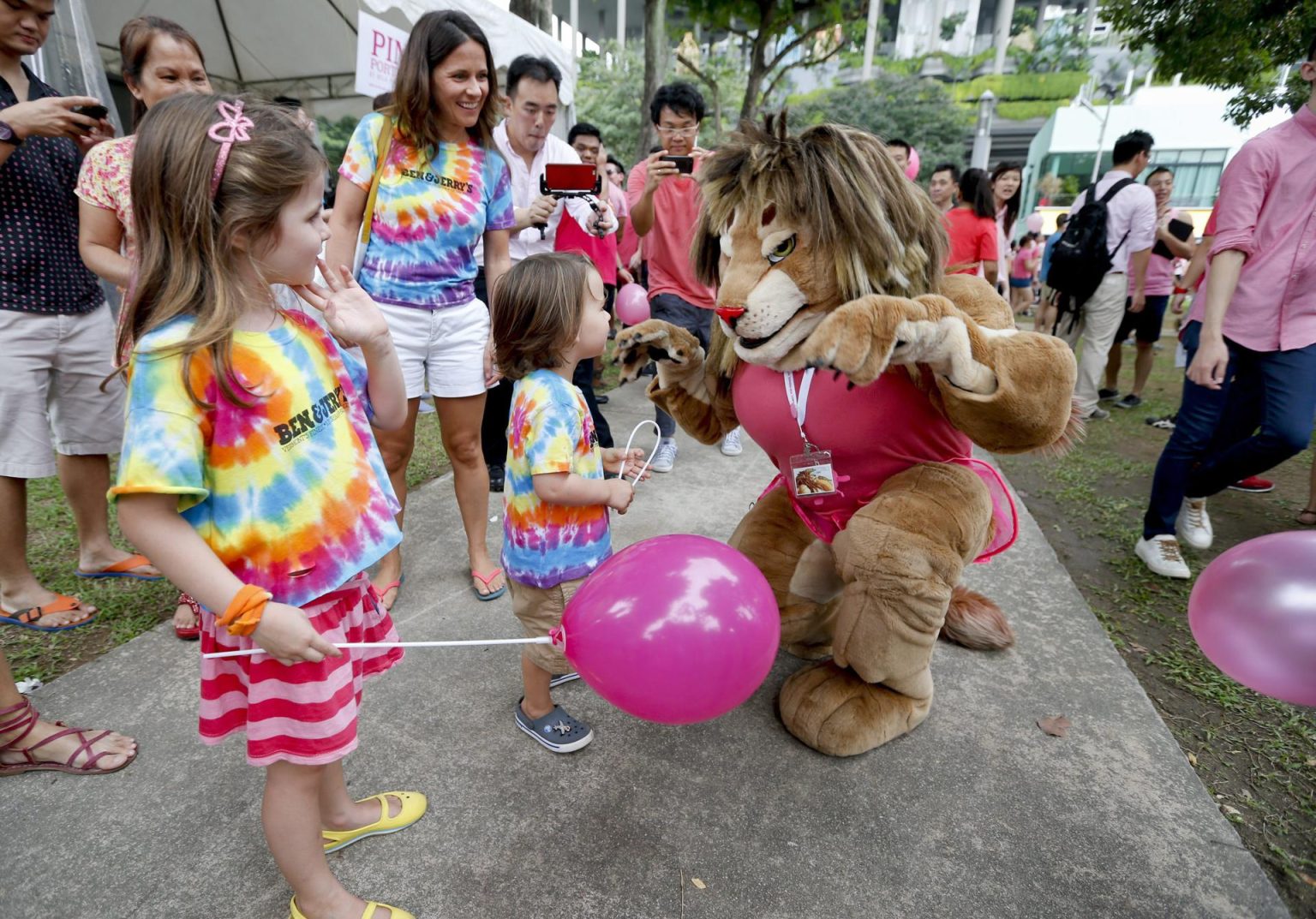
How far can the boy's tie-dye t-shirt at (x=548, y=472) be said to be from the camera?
1707mm

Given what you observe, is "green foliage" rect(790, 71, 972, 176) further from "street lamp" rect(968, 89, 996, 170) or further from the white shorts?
the white shorts

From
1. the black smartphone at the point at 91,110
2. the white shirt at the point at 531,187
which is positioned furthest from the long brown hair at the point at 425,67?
the white shirt at the point at 531,187

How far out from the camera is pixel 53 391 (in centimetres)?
244

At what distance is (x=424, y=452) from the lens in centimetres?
441

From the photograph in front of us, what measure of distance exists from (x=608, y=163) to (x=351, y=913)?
673cm

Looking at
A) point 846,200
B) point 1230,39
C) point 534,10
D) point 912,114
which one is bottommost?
point 846,200

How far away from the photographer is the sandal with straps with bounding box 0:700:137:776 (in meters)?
1.75

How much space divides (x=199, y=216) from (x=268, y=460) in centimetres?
41

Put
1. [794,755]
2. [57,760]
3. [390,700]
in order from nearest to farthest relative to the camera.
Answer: [57,760] < [794,755] < [390,700]

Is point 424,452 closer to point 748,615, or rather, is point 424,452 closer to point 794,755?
point 794,755

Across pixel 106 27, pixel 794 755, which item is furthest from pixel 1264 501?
pixel 106 27

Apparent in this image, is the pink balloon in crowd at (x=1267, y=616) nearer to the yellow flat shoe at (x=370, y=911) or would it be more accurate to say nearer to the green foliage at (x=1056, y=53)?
the yellow flat shoe at (x=370, y=911)

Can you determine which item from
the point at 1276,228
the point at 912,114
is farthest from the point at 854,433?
the point at 912,114

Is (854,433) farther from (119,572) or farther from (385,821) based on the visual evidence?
(119,572)
